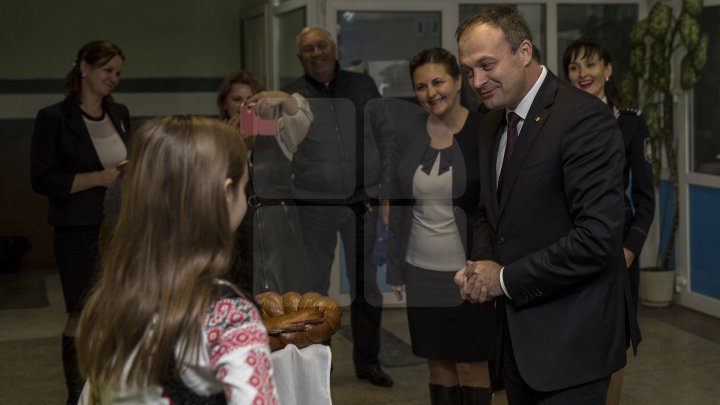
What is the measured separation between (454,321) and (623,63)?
339cm

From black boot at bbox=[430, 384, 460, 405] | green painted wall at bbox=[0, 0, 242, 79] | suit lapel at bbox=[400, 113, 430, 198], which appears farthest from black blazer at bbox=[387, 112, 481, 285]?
green painted wall at bbox=[0, 0, 242, 79]

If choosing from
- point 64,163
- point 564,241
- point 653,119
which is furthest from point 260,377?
point 653,119

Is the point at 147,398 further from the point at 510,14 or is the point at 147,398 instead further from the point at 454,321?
the point at 454,321

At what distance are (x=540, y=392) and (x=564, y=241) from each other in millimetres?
393

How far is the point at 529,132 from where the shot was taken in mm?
2252

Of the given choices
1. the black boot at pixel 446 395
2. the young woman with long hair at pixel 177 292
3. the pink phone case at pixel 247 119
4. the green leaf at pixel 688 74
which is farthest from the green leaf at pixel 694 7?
the young woman with long hair at pixel 177 292

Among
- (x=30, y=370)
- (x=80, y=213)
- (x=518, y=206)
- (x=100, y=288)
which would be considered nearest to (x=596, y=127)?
(x=518, y=206)

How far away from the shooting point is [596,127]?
217cm

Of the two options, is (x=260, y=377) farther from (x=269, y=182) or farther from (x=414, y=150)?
(x=269, y=182)

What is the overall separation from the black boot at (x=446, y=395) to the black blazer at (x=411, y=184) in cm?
45

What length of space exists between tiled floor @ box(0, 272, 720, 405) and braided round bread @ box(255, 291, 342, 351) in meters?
1.86

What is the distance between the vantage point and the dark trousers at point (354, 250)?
452 centimetres

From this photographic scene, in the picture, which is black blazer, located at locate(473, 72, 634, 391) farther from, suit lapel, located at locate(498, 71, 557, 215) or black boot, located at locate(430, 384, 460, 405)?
black boot, located at locate(430, 384, 460, 405)

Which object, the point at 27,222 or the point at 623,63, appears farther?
the point at 27,222
